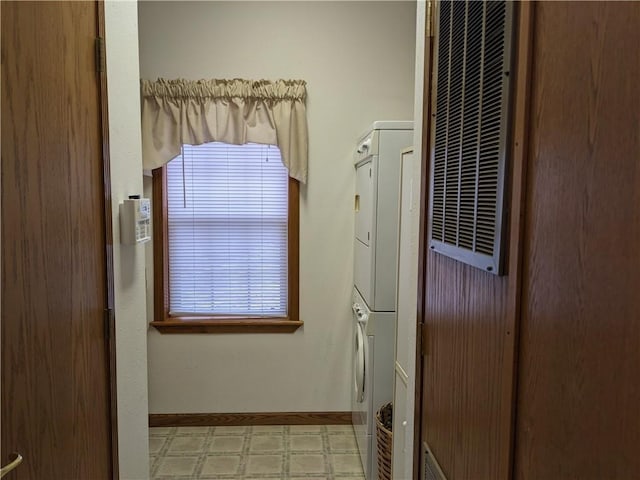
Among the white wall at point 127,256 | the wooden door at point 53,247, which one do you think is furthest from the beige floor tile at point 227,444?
the wooden door at point 53,247

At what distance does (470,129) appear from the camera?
109 centimetres

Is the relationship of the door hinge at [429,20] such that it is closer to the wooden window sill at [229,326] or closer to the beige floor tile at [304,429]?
the wooden window sill at [229,326]

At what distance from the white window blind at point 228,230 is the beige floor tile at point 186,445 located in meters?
0.81

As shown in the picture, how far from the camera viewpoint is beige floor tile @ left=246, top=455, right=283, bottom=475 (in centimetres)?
282

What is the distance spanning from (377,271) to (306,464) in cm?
130

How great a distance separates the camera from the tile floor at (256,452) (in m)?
2.81

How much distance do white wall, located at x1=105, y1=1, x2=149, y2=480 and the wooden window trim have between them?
134 cm

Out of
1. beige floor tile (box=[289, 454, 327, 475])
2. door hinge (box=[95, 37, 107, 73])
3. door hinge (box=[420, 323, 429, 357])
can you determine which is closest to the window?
beige floor tile (box=[289, 454, 327, 475])

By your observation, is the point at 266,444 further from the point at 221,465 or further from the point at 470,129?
the point at 470,129

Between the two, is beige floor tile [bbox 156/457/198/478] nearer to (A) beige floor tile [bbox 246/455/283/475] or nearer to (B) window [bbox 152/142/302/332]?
(A) beige floor tile [bbox 246/455/283/475]

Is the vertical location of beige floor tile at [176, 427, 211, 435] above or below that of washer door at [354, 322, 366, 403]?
below

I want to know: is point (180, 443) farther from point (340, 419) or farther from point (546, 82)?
point (546, 82)

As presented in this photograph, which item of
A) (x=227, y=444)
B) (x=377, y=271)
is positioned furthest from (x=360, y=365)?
(x=227, y=444)

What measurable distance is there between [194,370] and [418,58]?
8.44ft
